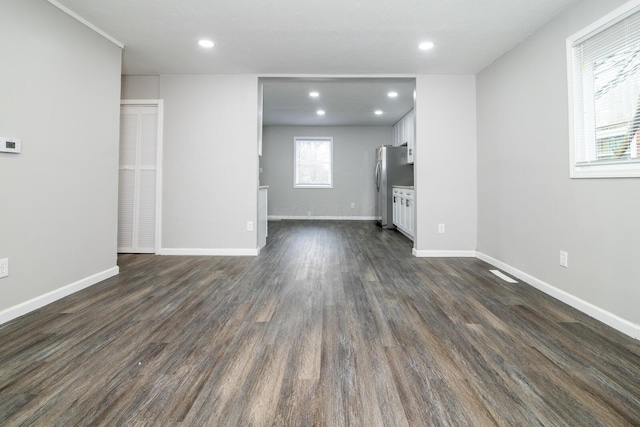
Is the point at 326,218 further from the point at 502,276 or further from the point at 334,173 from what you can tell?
the point at 502,276

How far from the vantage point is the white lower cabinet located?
4879mm

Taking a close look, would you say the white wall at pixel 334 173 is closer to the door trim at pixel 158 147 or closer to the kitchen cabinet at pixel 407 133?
the kitchen cabinet at pixel 407 133

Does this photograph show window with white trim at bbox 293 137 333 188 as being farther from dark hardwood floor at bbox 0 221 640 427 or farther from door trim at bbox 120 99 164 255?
dark hardwood floor at bbox 0 221 640 427

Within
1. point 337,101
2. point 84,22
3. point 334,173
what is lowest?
point 334,173

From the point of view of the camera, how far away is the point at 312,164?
813cm

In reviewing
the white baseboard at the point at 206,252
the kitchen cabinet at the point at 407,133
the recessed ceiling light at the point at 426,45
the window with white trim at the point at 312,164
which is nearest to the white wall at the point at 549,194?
the recessed ceiling light at the point at 426,45

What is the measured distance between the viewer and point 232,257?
3.84 meters

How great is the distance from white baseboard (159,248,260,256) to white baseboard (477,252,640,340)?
2.91 meters

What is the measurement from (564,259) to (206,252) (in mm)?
3688

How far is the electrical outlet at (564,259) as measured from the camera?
7.77 ft

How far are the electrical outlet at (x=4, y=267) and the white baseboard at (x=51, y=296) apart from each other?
224 millimetres

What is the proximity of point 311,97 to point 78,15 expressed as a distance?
3373 millimetres

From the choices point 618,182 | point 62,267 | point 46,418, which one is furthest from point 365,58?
point 46,418

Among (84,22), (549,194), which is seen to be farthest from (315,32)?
(549,194)
